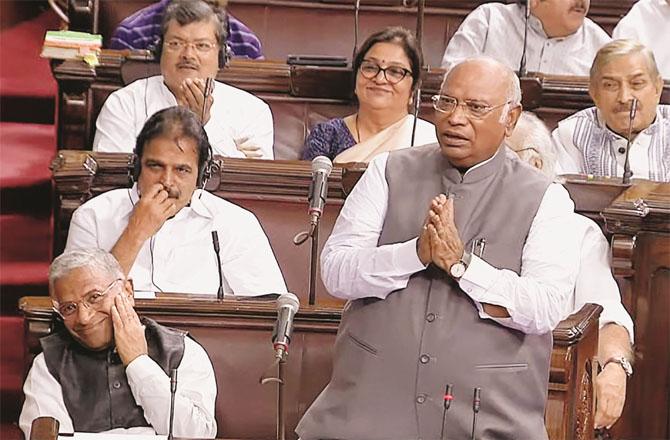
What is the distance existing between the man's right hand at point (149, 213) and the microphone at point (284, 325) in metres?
0.90

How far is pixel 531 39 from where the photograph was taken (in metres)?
4.88

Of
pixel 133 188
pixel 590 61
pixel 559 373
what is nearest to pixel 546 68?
pixel 590 61

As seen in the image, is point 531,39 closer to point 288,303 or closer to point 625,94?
point 625,94

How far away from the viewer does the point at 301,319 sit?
3.22 m

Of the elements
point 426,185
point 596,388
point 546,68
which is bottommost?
point 596,388

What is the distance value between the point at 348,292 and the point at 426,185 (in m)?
0.24

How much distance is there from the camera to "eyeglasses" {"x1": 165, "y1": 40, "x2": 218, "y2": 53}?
13.9 ft

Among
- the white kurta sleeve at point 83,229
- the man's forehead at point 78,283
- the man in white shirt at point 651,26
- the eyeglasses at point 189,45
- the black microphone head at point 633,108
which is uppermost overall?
the man in white shirt at point 651,26

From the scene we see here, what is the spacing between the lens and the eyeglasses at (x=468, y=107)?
279 cm

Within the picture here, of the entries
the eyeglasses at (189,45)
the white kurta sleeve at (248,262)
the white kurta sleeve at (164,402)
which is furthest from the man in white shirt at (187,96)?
the white kurta sleeve at (164,402)

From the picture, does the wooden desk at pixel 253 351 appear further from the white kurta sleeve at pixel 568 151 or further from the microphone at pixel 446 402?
the white kurta sleeve at pixel 568 151

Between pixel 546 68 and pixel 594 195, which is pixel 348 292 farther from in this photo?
pixel 546 68

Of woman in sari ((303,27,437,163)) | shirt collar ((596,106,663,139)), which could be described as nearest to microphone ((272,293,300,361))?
woman in sari ((303,27,437,163))

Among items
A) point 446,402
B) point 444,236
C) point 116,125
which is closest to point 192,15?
point 116,125
